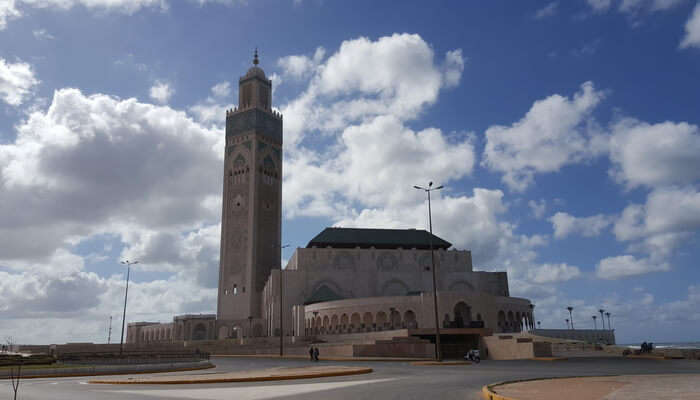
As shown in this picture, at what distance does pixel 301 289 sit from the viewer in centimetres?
7381

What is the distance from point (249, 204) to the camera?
3287 inches

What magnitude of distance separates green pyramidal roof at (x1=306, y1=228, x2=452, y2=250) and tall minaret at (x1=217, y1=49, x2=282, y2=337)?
8026 mm

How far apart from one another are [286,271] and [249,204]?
601 inches

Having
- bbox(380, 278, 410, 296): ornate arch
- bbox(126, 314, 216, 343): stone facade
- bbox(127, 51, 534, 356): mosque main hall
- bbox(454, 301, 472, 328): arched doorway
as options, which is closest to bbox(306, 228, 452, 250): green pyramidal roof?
bbox(127, 51, 534, 356): mosque main hall

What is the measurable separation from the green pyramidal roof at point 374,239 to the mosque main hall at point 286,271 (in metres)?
0.16

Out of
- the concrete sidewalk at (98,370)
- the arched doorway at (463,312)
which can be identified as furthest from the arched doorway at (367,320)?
the concrete sidewalk at (98,370)

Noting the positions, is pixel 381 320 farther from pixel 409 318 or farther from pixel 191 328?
pixel 191 328

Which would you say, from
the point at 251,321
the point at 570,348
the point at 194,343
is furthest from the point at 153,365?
the point at 251,321

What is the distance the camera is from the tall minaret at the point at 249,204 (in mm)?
80500

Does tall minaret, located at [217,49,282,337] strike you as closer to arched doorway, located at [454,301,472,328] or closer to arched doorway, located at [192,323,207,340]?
arched doorway, located at [192,323,207,340]

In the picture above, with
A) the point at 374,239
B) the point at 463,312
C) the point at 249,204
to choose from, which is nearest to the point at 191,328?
the point at 249,204

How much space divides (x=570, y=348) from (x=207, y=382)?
36.8m

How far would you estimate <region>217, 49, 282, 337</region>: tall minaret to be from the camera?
80.5 metres

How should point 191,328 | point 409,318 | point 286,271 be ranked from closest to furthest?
point 409,318 < point 286,271 < point 191,328
